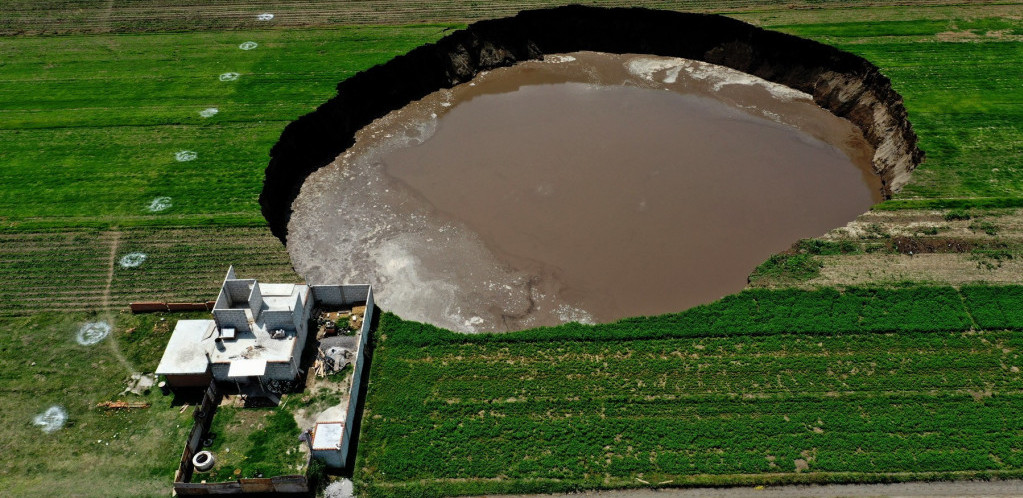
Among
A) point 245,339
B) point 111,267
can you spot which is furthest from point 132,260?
point 245,339

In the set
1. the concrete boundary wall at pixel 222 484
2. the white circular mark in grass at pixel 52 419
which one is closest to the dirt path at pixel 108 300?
the white circular mark in grass at pixel 52 419

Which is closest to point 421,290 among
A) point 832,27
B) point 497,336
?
point 497,336

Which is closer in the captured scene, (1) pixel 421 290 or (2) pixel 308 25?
(1) pixel 421 290

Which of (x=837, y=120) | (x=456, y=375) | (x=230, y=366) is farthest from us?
(x=837, y=120)

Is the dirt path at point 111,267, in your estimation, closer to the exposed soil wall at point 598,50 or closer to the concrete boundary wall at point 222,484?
the exposed soil wall at point 598,50

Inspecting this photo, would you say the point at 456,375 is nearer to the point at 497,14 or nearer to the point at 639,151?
the point at 639,151
